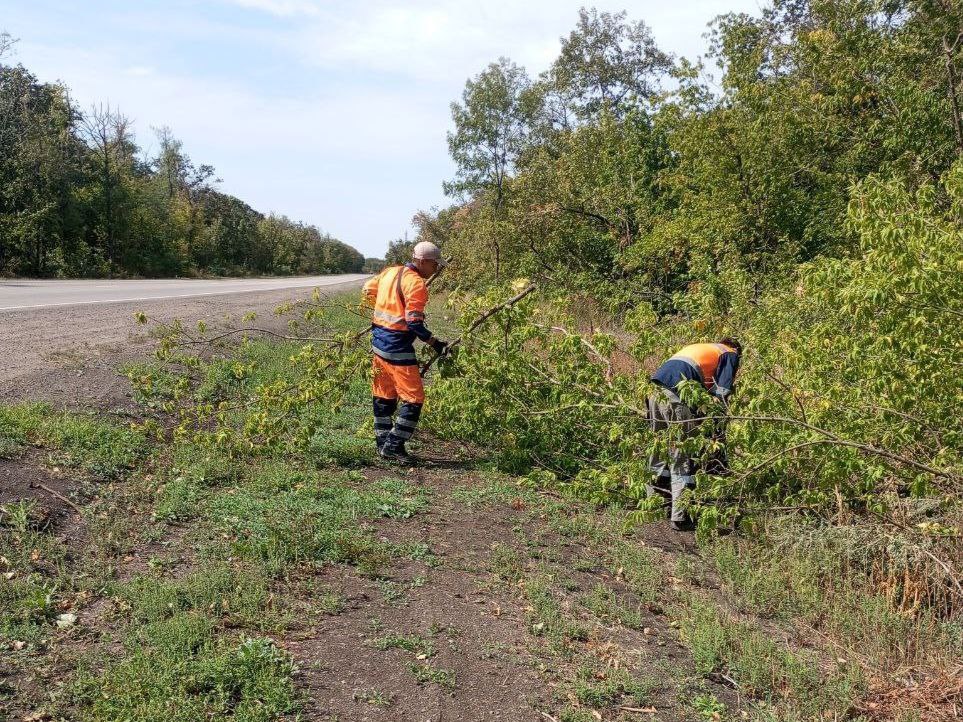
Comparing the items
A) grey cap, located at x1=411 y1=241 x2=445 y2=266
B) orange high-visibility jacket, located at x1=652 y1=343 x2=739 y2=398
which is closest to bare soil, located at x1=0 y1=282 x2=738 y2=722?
orange high-visibility jacket, located at x1=652 y1=343 x2=739 y2=398

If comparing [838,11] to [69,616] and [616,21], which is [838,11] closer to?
[69,616]

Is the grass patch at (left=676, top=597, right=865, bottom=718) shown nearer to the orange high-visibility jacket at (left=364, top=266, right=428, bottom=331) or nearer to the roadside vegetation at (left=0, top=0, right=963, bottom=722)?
the roadside vegetation at (left=0, top=0, right=963, bottom=722)

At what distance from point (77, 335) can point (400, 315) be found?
5606 millimetres

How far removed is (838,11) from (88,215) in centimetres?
3128

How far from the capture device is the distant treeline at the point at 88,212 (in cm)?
2766

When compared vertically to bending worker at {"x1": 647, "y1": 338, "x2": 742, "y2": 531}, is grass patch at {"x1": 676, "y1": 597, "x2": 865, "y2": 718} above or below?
below

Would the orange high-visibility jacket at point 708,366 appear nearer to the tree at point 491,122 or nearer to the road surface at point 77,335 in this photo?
the road surface at point 77,335

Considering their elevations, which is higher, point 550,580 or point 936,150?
point 936,150

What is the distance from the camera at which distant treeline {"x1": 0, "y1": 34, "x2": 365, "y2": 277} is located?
2766cm

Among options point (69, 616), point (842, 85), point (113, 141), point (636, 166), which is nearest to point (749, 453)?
point (69, 616)

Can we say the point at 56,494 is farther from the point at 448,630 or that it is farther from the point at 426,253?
the point at 426,253

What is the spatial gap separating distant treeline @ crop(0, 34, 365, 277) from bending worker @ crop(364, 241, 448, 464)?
955 inches

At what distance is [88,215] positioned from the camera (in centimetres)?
3412

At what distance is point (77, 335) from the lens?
31.9 ft
